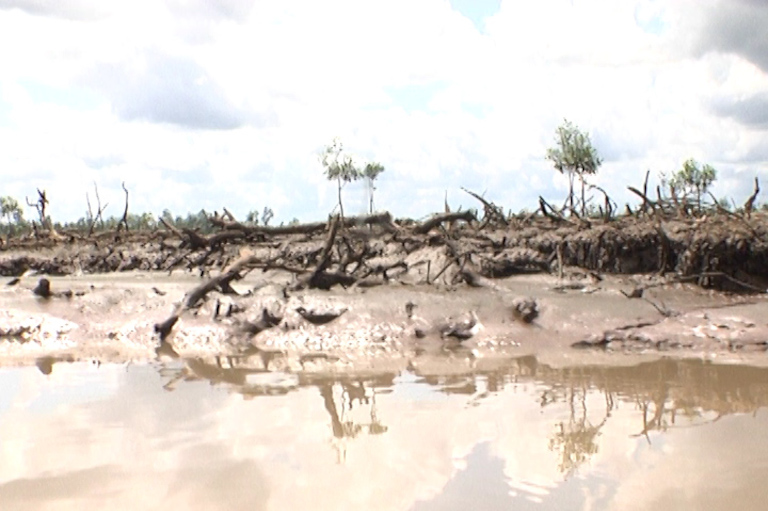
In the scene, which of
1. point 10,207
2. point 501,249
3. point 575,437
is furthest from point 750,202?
point 10,207

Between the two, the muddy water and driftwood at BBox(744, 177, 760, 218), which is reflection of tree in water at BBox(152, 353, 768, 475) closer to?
the muddy water

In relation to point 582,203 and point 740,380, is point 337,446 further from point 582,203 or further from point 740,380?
point 582,203

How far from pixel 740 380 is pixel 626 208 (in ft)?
22.0

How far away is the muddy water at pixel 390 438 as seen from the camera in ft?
11.5

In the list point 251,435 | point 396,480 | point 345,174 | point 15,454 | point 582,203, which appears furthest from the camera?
point 345,174

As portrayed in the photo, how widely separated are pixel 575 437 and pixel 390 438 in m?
1.00

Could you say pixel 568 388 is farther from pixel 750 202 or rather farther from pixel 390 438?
pixel 750 202

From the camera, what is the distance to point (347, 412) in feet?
17.1

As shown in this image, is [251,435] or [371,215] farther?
[371,215]

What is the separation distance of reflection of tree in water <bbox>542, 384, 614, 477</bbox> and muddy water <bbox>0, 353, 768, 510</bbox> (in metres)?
0.02

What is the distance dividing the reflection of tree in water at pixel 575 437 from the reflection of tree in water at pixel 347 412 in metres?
0.98

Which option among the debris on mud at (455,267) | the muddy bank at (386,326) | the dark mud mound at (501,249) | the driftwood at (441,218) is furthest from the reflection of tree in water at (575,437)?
the driftwood at (441,218)

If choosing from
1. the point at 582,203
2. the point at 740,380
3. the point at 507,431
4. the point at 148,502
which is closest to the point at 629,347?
the point at 740,380

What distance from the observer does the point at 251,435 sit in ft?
14.8
